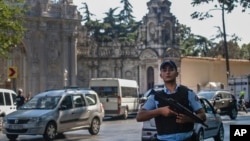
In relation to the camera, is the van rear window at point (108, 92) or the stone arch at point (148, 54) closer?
the van rear window at point (108, 92)

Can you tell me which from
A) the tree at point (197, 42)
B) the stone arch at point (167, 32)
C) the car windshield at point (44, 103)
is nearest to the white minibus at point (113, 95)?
the car windshield at point (44, 103)

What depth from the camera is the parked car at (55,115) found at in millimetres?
18875

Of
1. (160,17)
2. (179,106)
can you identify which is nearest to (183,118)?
(179,106)

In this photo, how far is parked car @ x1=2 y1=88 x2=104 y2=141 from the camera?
18.9 metres

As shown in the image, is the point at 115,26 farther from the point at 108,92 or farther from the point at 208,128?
the point at 208,128

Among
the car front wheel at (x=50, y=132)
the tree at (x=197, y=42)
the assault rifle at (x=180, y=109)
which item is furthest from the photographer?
the tree at (x=197, y=42)

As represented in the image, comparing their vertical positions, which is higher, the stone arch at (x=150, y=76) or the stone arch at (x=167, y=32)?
the stone arch at (x=167, y=32)

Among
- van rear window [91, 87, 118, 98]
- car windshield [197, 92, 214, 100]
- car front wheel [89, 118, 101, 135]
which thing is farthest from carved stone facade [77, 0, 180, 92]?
car front wheel [89, 118, 101, 135]

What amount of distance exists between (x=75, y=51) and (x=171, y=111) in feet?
157

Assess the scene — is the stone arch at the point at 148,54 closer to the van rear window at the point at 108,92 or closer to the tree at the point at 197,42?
the van rear window at the point at 108,92

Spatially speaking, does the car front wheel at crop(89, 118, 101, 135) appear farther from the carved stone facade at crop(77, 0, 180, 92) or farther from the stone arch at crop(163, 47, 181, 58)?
the stone arch at crop(163, 47, 181, 58)

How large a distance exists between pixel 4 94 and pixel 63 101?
5.87 m

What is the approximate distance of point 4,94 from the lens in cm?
2525

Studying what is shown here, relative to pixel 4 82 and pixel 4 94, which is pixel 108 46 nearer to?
pixel 4 82
